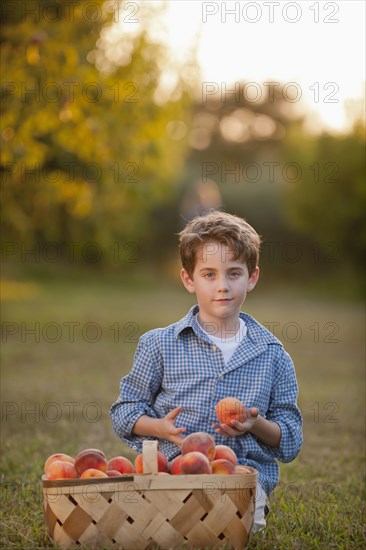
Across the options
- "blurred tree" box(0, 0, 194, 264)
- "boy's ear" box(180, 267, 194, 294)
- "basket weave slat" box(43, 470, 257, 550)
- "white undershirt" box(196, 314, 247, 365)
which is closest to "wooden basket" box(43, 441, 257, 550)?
"basket weave slat" box(43, 470, 257, 550)

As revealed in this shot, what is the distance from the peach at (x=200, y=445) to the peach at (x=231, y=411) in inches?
4.8

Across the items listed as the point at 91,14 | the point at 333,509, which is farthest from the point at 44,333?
the point at 333,509

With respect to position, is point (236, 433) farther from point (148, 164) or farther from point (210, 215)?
point (148, 164)

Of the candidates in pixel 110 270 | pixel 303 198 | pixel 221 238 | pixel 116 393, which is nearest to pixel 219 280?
pixel 221 238

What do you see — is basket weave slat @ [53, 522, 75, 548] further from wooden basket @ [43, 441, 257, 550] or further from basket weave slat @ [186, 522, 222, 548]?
basket weave slat @ [186, 522, 222, 548]

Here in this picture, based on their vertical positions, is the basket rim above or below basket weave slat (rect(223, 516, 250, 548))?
above

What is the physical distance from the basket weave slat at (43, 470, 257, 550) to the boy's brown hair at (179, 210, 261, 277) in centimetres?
94

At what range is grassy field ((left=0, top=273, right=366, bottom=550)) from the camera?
346cm

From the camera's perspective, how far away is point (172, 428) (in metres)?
2.89

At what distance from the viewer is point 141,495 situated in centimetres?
265

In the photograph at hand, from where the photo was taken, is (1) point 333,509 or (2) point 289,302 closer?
(1) point 333,509

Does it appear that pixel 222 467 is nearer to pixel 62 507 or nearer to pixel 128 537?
pixel 128 537

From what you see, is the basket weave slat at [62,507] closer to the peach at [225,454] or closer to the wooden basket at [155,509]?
the wooden basket at [155,509]

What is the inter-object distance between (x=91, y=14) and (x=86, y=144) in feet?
4.29
